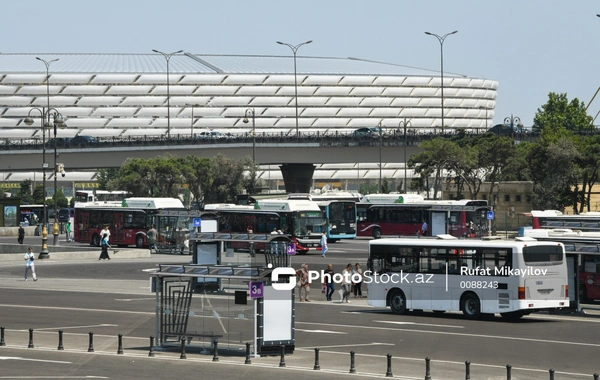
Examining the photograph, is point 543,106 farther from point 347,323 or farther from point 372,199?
point 347,323

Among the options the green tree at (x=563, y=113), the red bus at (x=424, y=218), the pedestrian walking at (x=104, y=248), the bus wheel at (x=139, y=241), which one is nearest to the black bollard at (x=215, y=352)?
the pedestrian walking at (x=104, y=248)

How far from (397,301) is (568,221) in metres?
24.8

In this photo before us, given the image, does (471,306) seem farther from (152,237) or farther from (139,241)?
(139,241)

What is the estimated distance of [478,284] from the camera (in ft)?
111

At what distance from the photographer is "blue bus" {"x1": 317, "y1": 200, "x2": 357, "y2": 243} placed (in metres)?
77.8

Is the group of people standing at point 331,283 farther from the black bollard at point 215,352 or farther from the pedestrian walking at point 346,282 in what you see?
the black bollard at point 215,352

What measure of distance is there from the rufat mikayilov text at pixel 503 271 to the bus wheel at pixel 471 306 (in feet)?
2.61

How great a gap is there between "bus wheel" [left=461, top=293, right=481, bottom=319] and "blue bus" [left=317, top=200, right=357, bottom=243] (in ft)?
139

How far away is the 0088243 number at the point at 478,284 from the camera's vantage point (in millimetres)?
33422

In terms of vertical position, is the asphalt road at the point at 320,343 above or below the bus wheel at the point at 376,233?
below

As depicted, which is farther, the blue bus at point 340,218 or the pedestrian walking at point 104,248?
the blue bus at point 340,218

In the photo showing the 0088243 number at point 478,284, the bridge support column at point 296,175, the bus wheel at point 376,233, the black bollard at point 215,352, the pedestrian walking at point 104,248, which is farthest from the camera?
the bridge support column at point 296,175

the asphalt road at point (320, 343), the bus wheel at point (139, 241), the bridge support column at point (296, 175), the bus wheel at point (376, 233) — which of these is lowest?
the asphalt road at point (320, 343)

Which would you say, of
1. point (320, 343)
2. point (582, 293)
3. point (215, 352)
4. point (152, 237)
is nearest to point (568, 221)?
point (582, 293)
